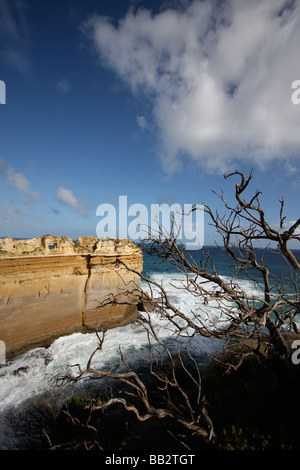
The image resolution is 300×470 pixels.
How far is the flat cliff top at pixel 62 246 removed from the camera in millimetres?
9341

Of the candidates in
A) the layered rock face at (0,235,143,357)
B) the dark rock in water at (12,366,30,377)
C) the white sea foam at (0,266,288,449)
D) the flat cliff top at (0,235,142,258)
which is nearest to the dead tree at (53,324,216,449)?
the white sea foam at (0,266,288,449)

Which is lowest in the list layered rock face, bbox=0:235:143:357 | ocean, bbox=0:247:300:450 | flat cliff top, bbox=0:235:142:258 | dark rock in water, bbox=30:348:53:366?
ocean, bbox=0:247:300:450

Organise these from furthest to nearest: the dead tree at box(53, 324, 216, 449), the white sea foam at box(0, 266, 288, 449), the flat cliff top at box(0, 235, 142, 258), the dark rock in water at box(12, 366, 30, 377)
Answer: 1. the flat cliff top at box(0, 235, 142, 258)
2. the dark rock in water at box(12, 366, 30, 377)
3. the white sea foam at box(0, 266, 288, 449)
4. the dead tree at box(53, 324, 216, 449)

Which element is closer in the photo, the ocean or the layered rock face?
the ocean

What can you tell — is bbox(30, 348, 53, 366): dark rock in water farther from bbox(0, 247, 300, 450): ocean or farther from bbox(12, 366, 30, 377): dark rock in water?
bbox(12, 366, 30, 377): dark rock in water

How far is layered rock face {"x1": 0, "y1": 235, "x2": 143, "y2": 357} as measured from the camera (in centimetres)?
→ 943

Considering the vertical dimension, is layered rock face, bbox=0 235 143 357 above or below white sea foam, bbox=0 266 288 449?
above

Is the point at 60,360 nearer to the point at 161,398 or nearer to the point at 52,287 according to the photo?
the point at 52,287

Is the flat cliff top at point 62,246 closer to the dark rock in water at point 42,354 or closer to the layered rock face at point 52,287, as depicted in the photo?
the layered rock face at point 52,287

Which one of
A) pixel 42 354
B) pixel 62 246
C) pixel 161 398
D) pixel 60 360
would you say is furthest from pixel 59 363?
pixel 62 246
